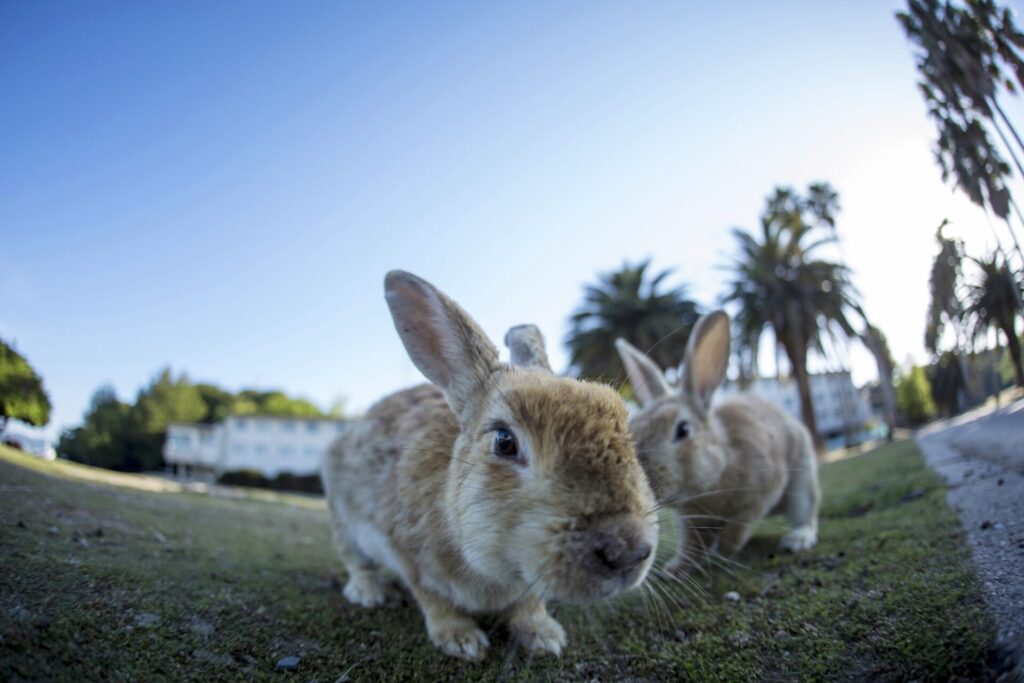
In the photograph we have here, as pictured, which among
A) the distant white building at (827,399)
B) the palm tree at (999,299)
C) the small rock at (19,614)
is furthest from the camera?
the distant white building at (827,399)

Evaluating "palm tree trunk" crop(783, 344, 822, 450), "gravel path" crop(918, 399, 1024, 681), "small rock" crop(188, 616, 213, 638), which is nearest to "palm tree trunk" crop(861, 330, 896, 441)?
"gravel path" crop(918, 399, 1024, 681)

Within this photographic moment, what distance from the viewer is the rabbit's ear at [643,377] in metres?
5.04

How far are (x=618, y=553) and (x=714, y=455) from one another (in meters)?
2.76

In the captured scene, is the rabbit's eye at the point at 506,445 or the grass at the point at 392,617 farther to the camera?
the rabbit's eye at the point at 506,445

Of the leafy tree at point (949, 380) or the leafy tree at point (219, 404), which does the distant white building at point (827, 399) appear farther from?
the leafy tree at point (219, 404)

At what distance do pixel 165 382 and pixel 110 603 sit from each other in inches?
140

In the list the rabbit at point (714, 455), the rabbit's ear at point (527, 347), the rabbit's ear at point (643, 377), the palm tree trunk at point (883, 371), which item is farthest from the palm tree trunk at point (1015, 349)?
the rabbit's ear at point (643, 377)

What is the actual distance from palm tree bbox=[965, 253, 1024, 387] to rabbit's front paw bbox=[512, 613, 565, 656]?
246 cm

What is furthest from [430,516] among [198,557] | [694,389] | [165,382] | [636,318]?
[636,318]

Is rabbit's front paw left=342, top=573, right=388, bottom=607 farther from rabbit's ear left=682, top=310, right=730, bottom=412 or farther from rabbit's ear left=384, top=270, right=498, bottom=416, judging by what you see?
rabbit's ear left=682, top=310, right=730, bottom=412

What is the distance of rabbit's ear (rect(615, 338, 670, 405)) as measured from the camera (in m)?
5.04

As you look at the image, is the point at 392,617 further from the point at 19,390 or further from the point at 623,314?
the point at 623,314

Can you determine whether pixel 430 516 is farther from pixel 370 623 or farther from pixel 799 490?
pixel 799 490

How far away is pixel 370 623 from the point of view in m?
2.85
